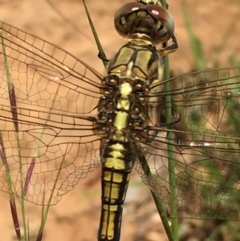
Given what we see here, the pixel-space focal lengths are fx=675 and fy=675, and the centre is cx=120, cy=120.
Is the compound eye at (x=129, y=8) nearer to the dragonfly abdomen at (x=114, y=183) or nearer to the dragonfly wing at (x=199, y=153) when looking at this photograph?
the dragonfly wing at (x=199, y=153)

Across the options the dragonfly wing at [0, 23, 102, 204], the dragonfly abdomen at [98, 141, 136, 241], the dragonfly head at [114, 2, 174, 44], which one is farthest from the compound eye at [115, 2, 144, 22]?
the dragonfly abdomen at [98, 141, 136, 241]

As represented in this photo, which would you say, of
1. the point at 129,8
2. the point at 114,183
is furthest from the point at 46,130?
the point at 129,8

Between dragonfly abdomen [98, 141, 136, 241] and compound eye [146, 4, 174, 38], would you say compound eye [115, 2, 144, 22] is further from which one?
dragonfly abdomen [98, 141, 136, 241]

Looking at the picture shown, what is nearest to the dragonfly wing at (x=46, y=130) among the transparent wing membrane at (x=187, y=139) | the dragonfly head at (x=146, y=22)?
the transparent wing membrane at (x=187, y=139)

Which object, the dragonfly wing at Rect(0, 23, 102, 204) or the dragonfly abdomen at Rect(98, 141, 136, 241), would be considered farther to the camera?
the dragonfly wing at Rect(0, 23, 102, 204)

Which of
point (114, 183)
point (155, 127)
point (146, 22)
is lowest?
point (114, 183)

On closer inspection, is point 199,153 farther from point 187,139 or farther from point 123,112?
point 123,112
